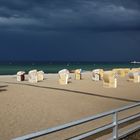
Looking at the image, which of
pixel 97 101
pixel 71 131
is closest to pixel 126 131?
pixel 71 131

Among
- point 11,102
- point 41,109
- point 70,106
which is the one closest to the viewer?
point 41,109

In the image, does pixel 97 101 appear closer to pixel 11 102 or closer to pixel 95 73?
pixel 11 102

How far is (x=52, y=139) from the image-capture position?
9133mm

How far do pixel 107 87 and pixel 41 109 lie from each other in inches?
511

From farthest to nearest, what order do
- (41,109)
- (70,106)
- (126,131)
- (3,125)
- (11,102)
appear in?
(11,102) → (70,106) → (41,109) → (3,125) → (126,131)

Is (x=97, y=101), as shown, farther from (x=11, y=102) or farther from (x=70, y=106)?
(x=11, y=102)

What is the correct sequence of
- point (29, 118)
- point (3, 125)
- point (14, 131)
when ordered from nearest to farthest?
point (14, 131) → point (3, 125) → point (29, 118)

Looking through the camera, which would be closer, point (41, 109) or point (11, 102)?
point (41, 109)

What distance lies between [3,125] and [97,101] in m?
7.73

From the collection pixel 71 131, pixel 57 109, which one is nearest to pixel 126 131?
pixel 71 131

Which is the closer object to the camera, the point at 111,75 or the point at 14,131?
the point at 14,131

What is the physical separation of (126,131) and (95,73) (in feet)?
89.7

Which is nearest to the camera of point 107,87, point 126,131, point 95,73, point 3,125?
point 126,131

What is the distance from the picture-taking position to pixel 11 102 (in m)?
17.1
